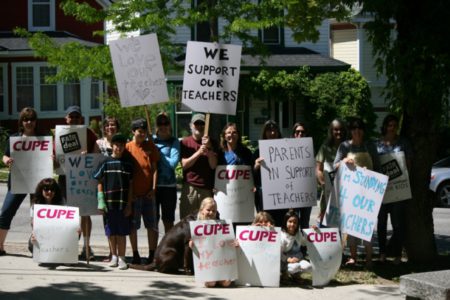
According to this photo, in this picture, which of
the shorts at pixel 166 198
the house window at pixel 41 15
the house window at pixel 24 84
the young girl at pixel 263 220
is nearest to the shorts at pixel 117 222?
the shorts at pixel 166 198

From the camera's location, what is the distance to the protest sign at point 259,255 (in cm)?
855

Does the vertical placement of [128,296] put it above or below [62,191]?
below

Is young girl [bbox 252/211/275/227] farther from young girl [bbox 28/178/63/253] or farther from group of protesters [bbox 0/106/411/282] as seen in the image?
young girl [bbox 28/178/63/253]

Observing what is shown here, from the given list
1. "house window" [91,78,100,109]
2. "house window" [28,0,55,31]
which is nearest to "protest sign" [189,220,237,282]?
"house window" [91,78,100,109]

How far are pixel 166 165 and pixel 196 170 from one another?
1.21 ft

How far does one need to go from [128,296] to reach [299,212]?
282 cm

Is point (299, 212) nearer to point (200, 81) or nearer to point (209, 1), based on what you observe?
point (200, 81)

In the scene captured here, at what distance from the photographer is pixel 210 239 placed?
8531 millimetres

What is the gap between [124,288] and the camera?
822 centimetres

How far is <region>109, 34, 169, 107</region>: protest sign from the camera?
977 centimetres

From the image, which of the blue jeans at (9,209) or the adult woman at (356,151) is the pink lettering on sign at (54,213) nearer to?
the blue jeans at (9,209)

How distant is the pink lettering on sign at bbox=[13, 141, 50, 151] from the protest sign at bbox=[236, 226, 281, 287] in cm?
269

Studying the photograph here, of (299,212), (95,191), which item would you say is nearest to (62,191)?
(95,191)

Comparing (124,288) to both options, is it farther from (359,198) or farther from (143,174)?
(359,198)
